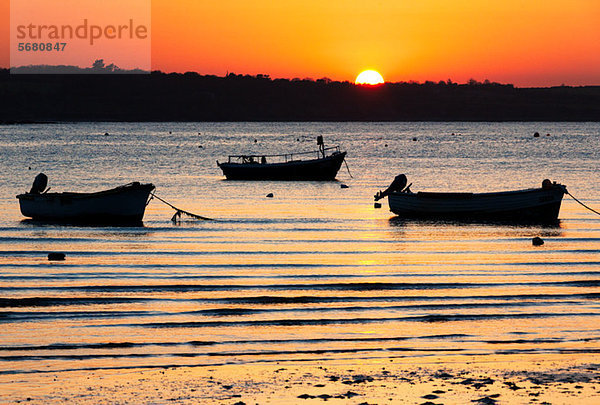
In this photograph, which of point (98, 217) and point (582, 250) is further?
point (98, 217)

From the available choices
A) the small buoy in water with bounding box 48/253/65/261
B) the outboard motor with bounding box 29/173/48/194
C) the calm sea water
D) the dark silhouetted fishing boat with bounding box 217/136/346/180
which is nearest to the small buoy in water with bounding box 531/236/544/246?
the calm sea water

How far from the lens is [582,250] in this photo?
28.8m

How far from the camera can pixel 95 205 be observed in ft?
125

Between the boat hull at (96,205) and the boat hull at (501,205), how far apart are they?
12353 millimetres

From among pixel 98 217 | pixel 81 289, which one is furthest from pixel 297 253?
pixel 98 217

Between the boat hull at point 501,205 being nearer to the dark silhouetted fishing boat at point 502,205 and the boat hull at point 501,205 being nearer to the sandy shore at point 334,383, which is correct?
the dark silhouetted fishing boat at point 502,205

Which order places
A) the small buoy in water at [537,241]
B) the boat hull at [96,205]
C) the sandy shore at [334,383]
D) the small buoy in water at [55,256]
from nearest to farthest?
the sandy shore at [334,383], the small buoy in water at [55,256], the small buoy in water at [537,241], the boat hull at [96,205]

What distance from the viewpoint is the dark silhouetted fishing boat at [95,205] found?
38062 mm

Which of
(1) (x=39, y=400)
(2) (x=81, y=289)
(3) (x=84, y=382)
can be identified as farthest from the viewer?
(2) (x=81, y=289)

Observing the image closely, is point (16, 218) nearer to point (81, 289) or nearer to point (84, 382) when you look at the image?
point (81, 289)

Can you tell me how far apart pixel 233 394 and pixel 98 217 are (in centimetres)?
2742

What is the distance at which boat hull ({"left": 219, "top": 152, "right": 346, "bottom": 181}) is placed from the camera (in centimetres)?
6494

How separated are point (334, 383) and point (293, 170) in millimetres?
52968

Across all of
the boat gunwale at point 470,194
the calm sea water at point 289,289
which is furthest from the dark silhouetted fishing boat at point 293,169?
the boat gunwale at point 470,194
